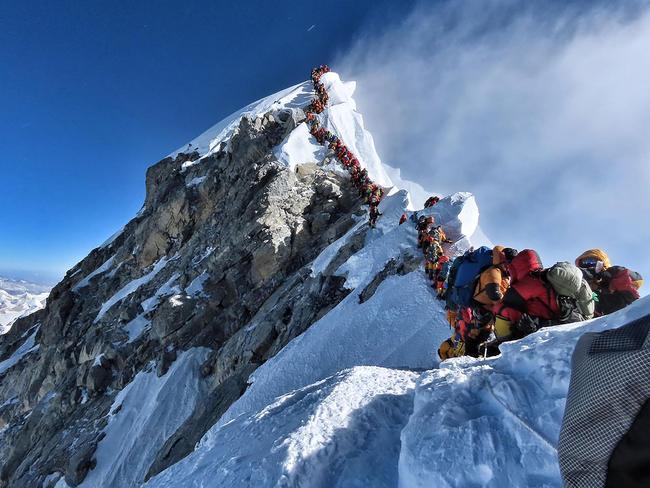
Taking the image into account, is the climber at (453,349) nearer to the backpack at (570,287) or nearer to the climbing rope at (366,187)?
the climbing rope at (366,187)

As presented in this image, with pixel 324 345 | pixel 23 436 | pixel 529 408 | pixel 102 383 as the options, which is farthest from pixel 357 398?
pixel 23 436

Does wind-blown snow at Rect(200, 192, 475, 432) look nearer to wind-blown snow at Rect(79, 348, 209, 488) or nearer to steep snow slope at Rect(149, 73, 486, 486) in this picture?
steep snow slope at Rect(149, 73, 486, 486)

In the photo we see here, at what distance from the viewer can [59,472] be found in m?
21.8

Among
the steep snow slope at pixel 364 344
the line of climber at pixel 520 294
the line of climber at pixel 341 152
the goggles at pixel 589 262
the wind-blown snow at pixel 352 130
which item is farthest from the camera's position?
the wind-blown snow at pixel 352 130

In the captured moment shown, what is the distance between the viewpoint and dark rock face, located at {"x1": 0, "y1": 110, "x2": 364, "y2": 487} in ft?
62.1

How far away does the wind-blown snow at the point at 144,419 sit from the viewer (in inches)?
756

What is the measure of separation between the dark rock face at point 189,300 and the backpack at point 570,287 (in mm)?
11415

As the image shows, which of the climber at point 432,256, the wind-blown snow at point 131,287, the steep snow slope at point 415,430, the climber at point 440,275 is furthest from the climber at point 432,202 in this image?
the wind-blown snow at point 131,287

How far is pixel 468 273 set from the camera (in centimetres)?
721

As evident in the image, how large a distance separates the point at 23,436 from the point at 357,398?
39.0 m

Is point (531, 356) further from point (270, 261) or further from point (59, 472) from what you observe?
point (59, 472)

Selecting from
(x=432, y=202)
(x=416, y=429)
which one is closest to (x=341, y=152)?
(x=432, y=202)

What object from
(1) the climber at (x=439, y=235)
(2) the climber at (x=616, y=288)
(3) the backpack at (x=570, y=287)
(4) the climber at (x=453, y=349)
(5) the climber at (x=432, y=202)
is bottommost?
(4) the climber at (x=453, y=349)

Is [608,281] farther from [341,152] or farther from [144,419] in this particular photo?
[341,152]
